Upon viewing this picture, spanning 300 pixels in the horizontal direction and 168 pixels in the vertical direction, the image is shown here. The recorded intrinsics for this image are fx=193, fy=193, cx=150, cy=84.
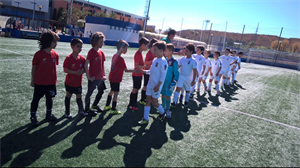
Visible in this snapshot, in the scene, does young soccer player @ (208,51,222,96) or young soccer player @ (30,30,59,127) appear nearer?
young soccer player @ (30,30,59,127)

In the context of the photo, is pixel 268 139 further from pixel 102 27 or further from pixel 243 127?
pixel 102 27

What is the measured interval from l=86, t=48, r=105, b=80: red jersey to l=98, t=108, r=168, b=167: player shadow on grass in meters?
1.09

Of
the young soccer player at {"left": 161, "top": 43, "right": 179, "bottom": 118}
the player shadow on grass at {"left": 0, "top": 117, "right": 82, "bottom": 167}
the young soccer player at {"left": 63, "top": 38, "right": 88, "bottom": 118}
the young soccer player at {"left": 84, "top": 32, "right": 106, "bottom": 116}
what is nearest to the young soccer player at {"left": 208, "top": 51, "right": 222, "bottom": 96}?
the young soccer player at {"left": 161, "top": 43, "right": 179, "bottom": 118}

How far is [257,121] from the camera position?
525 cm

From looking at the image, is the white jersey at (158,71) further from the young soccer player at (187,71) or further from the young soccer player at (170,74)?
the young soccer player at (187,71)

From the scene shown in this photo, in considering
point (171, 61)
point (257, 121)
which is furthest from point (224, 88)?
point (171, 61)

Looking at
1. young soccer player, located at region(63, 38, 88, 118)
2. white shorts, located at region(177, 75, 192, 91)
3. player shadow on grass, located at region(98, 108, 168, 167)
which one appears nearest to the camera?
player shadow on grass, located at region(98, 108, 168, 167)

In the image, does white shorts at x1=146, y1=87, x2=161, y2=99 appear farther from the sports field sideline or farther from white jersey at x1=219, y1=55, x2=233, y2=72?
white jersey at x1=219, y1=55, x2=233, y2=72

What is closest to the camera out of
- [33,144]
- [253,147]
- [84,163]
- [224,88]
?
[84,163]

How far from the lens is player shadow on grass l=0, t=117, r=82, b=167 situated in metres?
2.58

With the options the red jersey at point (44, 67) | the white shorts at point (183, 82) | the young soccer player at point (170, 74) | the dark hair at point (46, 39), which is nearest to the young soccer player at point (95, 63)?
the red jersey at point (44, 67)

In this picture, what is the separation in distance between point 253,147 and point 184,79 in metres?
2.33

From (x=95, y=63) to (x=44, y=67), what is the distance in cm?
95

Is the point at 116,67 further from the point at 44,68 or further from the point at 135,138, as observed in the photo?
the point at 135,138
